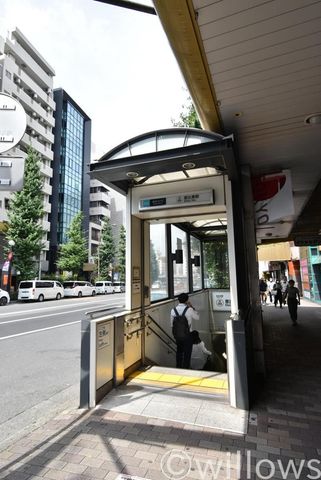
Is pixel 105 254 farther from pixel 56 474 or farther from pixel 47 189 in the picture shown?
pixel 56 474

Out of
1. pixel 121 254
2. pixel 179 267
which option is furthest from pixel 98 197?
pixel 179 267

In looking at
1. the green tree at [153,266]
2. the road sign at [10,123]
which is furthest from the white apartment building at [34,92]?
the road sign at [10,123]

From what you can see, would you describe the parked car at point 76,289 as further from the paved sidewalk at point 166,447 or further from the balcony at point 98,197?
the paved sidewalk at point 166,447

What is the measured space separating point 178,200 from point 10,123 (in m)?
2.88

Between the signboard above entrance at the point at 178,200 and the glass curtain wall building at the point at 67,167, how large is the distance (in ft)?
126

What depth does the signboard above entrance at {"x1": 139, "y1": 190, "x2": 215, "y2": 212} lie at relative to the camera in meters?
4.98

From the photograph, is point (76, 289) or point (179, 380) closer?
point (179, 380)

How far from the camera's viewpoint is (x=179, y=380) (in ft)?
16.0

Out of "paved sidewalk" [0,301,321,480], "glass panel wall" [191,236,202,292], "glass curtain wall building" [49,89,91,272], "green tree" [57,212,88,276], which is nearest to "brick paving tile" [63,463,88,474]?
"paved sidewalk" [0,301,321,480]

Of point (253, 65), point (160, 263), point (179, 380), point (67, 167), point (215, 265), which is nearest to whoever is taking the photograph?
point (253, 65)

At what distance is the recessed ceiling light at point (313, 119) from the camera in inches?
163

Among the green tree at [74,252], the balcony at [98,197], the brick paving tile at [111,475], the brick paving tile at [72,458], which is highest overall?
the balcony at [98,197]

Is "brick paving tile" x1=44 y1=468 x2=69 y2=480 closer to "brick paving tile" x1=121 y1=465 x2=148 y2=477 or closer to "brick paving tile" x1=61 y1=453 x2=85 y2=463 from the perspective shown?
"brick paving tile" x1=61 y1=453 x2=85 y2=463

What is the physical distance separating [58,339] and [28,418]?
5661 mm
